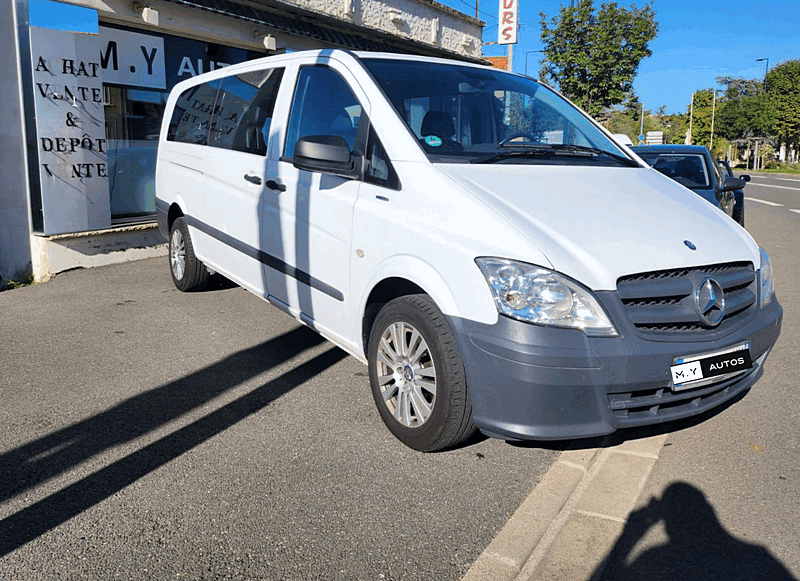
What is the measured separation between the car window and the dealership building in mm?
5592

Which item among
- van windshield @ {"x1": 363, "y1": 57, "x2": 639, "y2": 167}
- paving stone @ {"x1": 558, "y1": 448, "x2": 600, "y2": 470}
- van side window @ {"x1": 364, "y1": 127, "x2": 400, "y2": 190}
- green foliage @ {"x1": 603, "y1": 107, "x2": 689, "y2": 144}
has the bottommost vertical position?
paving stone @ {"x1": 558, "y1": 448, "x2": 600, "y2": 470}

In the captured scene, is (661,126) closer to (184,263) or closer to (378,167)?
(184,263)

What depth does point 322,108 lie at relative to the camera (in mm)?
4227

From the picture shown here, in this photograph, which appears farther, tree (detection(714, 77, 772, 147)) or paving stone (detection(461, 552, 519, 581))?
tree (detection(714, 77, 772, 147))

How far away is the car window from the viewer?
911 centimetres

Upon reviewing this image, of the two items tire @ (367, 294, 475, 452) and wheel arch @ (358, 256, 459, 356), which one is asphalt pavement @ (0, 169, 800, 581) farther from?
wheel arch @ (358, 256, 459, 356)

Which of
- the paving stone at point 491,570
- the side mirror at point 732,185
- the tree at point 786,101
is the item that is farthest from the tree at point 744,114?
the paving stone at point 491,570

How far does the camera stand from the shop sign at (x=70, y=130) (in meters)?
7.56

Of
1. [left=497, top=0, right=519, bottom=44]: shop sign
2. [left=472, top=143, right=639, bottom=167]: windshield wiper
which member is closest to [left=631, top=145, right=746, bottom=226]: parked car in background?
[left=472, top=143, right=639, bottom=167]: windshield wiper

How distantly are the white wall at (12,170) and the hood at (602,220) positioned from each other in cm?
589

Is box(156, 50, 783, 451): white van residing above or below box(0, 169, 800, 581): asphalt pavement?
above

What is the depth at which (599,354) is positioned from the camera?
2.88m

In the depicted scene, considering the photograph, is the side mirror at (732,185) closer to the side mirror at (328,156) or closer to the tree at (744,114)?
the side mirror at (328,156)

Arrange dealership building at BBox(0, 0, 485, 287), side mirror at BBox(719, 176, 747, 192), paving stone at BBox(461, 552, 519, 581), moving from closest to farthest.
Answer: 1. paving stone at BBox(461, 552, 519, 581)
2. dealership building at BBox(0, 0, 485, 287)
3. side mirror at BBox(719, 176, 747, 192)
